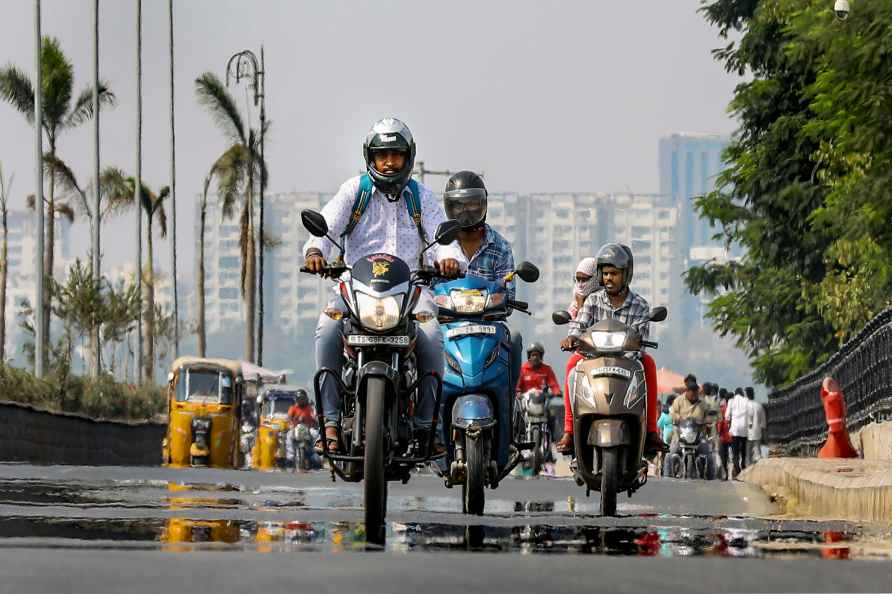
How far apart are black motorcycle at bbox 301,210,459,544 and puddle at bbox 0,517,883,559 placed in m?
0.29

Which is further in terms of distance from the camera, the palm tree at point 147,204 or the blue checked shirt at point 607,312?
the palm tree at point 147,204

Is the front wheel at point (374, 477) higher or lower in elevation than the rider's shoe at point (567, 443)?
lower

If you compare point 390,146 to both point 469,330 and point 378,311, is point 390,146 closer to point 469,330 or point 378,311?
point 378,311

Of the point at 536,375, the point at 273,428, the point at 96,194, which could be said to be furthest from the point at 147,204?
the point at 536,375

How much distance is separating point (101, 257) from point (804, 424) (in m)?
34.9

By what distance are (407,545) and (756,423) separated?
29.7 meters

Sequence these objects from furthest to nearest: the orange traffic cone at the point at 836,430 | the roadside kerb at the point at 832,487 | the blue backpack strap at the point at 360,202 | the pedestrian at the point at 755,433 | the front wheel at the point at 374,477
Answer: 1. the pedestrian at the point at 755,433
2. the orange traffic cone at the point at 836,430
3. the roadside kerb at the point at 832,487
4. the blue backpack strap at the point at 360,202
5. the front wheel at the point at 374,477

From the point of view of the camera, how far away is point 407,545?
9.46m

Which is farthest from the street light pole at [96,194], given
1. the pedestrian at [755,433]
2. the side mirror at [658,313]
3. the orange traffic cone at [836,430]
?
the side mirror at [658,313]

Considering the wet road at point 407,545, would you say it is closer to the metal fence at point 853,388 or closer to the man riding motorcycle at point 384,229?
the man riding motorcycle at point 384,229

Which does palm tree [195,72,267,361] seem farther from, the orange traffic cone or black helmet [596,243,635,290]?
black helmet [596,243,635,290]

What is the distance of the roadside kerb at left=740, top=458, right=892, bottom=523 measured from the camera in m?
12.7

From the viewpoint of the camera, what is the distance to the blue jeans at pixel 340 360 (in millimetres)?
10930

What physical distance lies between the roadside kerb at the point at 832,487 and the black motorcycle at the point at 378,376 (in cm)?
294
